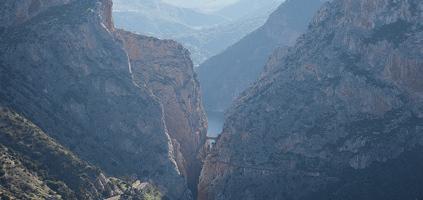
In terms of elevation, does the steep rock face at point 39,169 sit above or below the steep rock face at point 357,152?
below

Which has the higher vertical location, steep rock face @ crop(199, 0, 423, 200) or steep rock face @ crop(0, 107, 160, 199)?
steep rock face @ crop(199, 0, 423, 200)

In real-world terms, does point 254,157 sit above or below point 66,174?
above

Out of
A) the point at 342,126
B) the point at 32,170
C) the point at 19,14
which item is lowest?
the point at 32,170

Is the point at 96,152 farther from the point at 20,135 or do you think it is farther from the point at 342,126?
the point at 342,126

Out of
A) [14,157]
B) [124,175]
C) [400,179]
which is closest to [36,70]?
[124,175]

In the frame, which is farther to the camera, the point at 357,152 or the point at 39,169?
the point at 357,152

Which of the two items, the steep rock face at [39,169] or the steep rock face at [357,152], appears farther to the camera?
the steep rock face at [357,152]

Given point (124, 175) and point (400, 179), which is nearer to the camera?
point (400, 179)

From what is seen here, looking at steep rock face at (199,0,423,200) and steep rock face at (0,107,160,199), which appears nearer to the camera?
steep rock face at (0,107,160,199)
